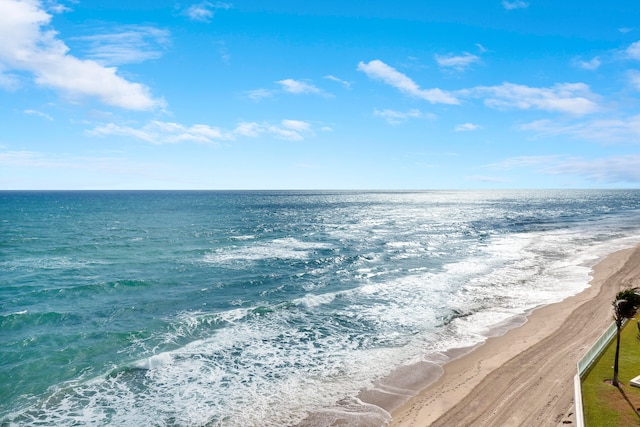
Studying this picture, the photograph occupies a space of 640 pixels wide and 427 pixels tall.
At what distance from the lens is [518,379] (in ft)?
74.1

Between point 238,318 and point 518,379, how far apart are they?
2132 centimetres

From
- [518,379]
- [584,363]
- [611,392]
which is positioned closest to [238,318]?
[518,379]

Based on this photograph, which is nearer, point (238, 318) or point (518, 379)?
point (518, 379)

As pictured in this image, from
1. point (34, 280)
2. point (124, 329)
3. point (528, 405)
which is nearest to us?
point (528, 405)

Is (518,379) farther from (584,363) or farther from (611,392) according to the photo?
(611,392)

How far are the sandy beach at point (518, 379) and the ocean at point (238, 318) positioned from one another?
74.9 inches

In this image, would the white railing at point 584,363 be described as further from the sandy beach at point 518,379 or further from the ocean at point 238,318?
the ocean at point 238,318

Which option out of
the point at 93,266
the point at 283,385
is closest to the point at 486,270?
the point at 283,385

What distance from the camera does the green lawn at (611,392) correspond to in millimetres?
16938

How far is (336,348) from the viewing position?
28078 millimetres

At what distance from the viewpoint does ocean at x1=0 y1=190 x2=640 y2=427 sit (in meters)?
21.4

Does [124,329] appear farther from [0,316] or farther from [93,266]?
[93,266]

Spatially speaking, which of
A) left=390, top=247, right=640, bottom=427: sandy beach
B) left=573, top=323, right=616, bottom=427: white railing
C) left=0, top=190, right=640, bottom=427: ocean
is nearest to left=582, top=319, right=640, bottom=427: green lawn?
left=573, top=323, right=616, bottom=427: white railing

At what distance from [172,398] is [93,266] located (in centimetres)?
3615
